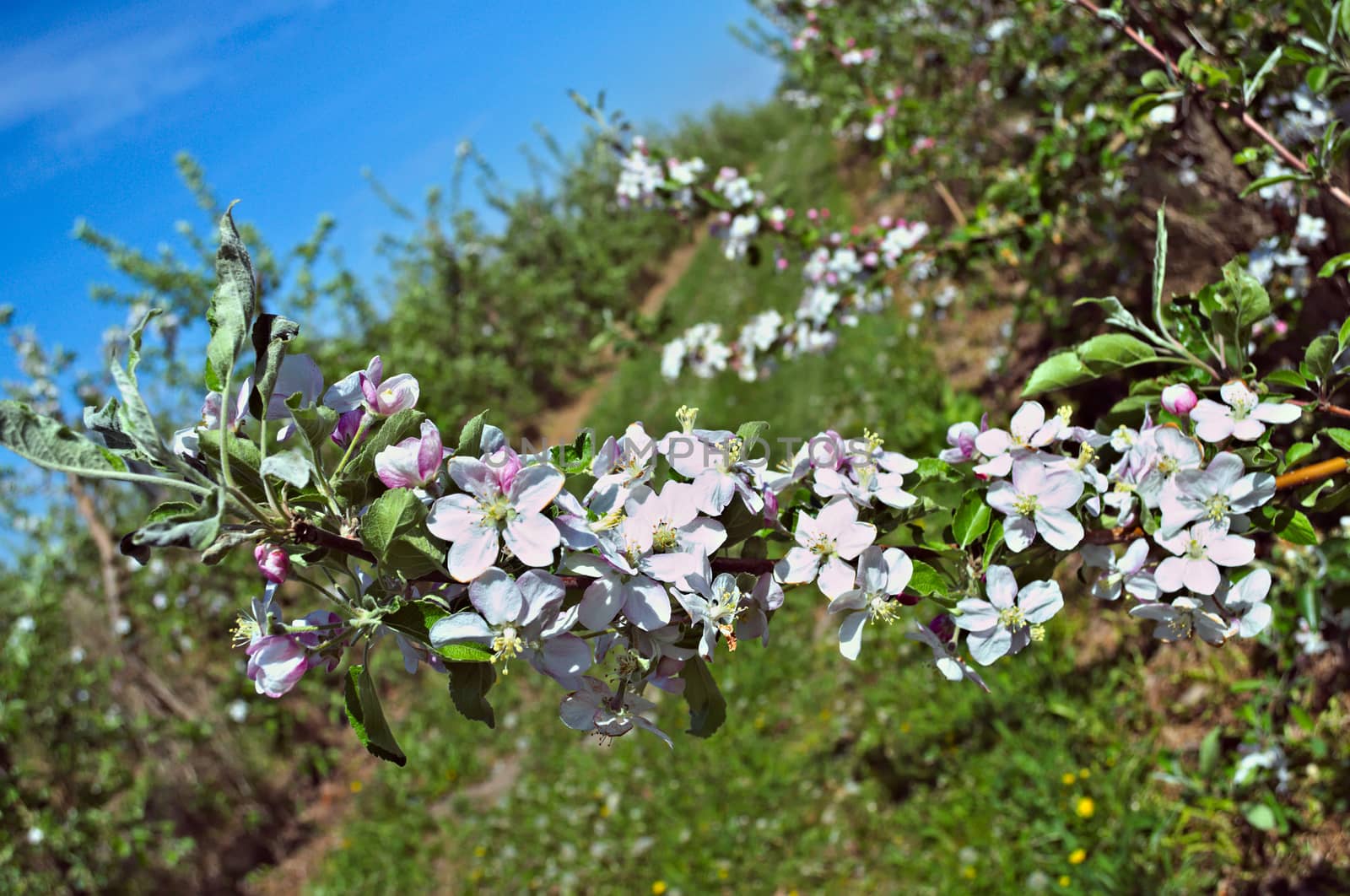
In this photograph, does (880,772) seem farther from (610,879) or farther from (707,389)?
(707,389)

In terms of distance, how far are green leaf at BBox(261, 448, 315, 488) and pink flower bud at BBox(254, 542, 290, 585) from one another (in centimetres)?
11

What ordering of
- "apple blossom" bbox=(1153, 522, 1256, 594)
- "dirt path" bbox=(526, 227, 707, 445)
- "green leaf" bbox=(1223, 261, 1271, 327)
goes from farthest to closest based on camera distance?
"dirt path" bbox=(526, 227, 707, 445) → "green leaf" bbox=(1223, 261, 1271, 327) → "apple blossom" bbox=(1153, 522, 1256, 594)

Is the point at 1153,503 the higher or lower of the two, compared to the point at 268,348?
lower

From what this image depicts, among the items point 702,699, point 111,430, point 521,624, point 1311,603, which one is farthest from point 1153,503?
point 1311,603

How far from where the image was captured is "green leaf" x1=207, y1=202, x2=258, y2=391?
2.48 feet

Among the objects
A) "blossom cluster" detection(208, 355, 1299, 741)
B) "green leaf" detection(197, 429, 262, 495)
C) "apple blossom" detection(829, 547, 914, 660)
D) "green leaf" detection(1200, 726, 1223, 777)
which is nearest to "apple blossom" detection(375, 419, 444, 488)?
"blossom cluster" detection(208, 355, 1299, 741)

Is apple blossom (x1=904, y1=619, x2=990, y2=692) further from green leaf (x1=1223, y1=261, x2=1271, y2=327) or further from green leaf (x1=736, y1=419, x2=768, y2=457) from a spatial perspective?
green leaf (x1=1223, y1=261, x2=1271, y2=327)

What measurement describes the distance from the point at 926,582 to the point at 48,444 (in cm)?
81

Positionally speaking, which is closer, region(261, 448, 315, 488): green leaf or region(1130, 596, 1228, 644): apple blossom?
region(261, 448, 315, 488): green leaf

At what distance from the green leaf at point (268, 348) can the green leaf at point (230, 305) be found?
0.02 m

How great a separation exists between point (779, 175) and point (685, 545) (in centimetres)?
1209

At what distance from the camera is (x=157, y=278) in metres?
6.38

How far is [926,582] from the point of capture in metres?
0.94

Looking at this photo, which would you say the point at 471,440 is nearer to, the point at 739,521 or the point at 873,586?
the point at 739,521
